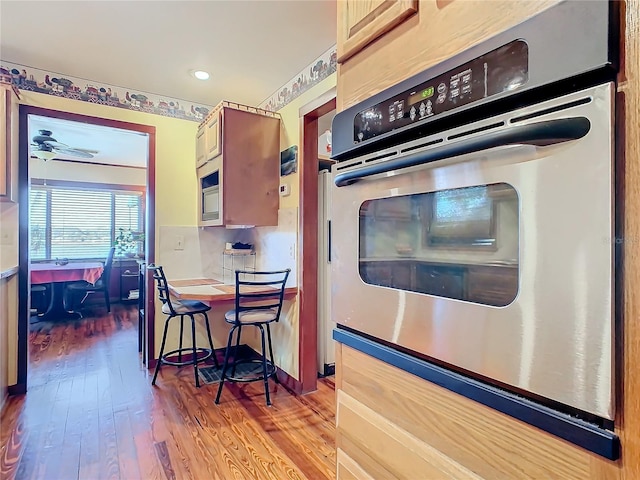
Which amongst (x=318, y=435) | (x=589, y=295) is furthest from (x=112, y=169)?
(x=589, y=295)

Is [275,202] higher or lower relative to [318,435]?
higher

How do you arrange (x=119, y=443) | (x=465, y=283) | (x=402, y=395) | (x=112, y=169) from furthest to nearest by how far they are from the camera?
(x=112, y=169)
(x=119, y=443)
(x=402, y=395)
(x=465, y=283)

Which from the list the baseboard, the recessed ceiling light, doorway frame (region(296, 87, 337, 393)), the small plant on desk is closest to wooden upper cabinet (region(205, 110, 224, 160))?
the recessed ceiling light

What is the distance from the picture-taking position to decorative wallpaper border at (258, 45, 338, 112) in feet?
7.65

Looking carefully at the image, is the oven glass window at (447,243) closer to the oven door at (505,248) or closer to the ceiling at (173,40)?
the oven door at (505,248)

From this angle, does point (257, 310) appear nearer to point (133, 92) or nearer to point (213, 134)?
point (213, 134)

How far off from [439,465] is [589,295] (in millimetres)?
458

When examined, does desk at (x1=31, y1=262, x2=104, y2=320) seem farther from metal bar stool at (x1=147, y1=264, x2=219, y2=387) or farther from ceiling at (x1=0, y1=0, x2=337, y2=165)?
ceiling at (x1=0, y1=0, x2=337, y2=165)

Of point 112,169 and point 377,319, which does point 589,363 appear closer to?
point 377,319

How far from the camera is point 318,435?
83.3 inches

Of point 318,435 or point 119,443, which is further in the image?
point 318,435

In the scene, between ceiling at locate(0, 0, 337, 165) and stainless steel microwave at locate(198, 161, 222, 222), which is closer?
ceiling at locate(0, 0, 337, 165)

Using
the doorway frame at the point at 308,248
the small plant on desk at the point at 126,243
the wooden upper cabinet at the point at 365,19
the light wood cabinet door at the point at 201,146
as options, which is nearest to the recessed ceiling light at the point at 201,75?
the light wood cabinet door at the point at 201,146

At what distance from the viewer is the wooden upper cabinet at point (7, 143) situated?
2.31 metres
